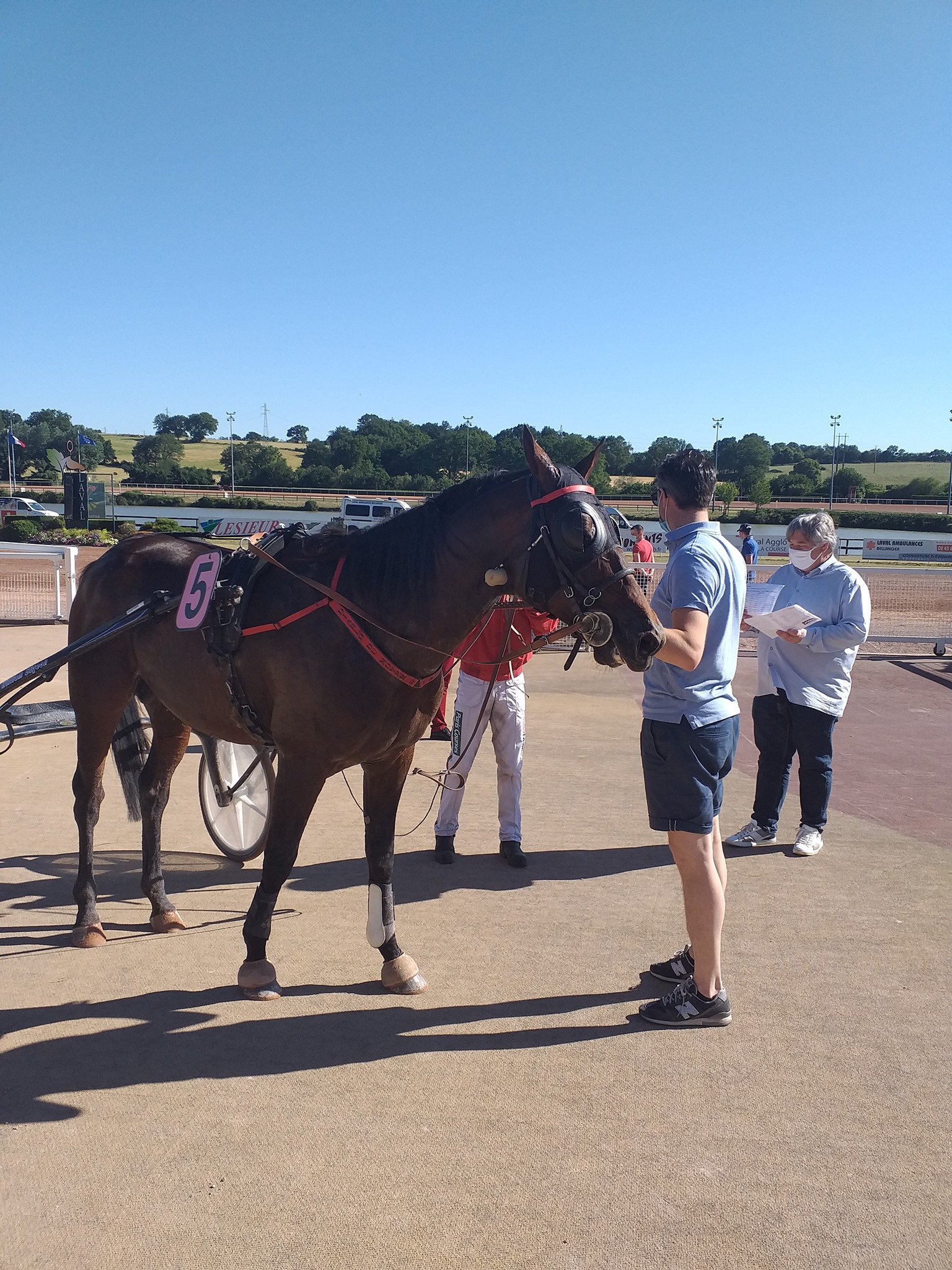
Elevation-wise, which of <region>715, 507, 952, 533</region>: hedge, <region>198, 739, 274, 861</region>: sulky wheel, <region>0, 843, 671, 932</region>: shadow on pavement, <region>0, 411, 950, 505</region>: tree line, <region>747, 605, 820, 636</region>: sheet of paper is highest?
<region>0, 411, 950, 505</region>: tree line

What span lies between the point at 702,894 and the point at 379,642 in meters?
1.49

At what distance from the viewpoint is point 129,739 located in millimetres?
4668

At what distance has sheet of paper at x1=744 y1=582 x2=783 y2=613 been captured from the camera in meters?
5.34

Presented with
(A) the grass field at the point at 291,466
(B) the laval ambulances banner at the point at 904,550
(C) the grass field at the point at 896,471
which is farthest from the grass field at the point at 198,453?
(B) the laval ambulances banner at the point at 904,550

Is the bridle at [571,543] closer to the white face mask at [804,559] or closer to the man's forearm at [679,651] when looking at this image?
the man's forearm at [679,651]

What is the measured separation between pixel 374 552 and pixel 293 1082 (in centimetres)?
186

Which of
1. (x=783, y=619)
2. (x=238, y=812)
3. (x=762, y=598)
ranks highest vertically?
(x=762, y=598)

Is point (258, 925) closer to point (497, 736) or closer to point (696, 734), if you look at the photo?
point (696, 734)

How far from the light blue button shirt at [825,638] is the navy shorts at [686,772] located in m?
2.33

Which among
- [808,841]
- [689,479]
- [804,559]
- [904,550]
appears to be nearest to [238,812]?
[689,479]

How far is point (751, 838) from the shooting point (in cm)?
543

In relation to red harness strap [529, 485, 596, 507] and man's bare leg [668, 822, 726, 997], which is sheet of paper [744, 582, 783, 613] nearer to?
man's bare leg [668, 822, 726, 997]

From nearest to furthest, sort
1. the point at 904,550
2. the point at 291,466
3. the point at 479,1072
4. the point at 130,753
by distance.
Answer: the point at 479,1072
the point at 130,753
the point at 904,550
the point at 291,466

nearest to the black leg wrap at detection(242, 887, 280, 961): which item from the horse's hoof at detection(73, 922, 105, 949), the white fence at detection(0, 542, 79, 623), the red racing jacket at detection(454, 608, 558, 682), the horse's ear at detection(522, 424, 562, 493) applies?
the horse's hoof at detection(73, 922, 105, 949)
